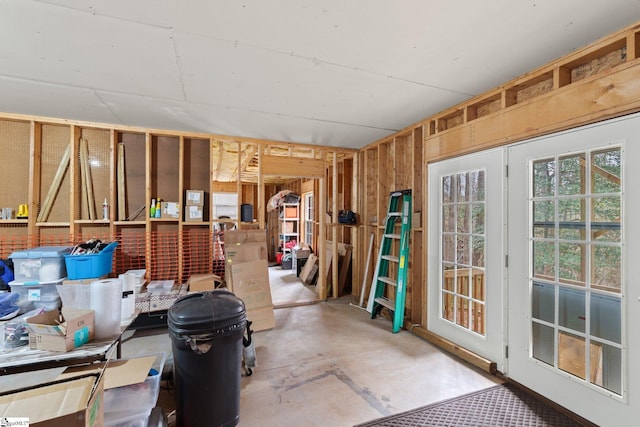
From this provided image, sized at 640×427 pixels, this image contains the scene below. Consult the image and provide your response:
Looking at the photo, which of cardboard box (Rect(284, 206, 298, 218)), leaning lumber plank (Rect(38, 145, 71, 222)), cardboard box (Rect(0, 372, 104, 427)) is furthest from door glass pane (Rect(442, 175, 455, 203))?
cardboard box (Rect(284, 206, 298, 218))

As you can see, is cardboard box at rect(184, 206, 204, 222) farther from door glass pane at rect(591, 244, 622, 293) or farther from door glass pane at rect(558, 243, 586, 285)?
door glass pane at rect(591, 244, 622, 293)

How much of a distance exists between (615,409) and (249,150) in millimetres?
5684

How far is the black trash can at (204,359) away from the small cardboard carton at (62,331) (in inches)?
18.5

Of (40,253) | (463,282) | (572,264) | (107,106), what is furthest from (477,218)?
(40,253)

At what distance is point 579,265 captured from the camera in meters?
2.14

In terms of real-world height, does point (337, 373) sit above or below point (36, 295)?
below

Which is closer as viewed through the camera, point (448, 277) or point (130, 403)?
point (130, 403)

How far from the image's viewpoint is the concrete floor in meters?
2.22

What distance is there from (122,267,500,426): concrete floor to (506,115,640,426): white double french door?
23.8 inches

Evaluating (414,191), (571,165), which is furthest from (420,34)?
(414,191)

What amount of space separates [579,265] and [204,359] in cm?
280

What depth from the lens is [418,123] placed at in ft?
12.3

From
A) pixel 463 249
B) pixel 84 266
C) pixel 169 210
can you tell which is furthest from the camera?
pixel 169 210

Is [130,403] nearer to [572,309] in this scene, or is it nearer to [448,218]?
[572,309]
